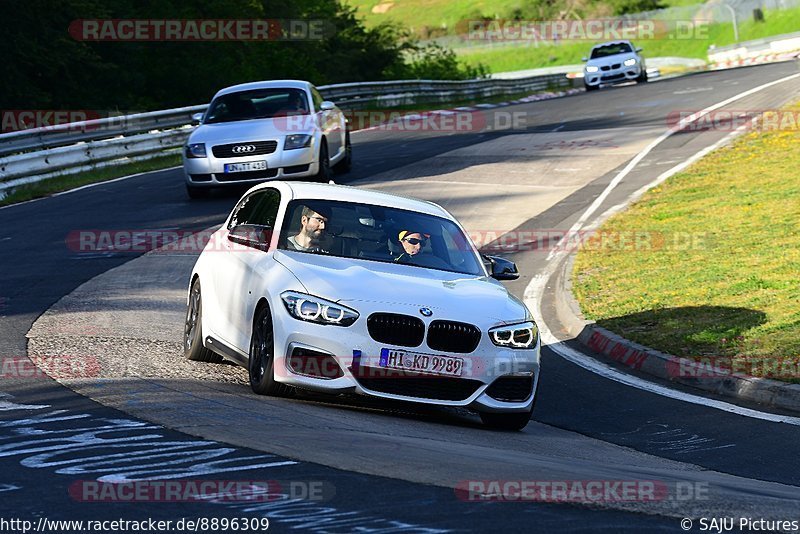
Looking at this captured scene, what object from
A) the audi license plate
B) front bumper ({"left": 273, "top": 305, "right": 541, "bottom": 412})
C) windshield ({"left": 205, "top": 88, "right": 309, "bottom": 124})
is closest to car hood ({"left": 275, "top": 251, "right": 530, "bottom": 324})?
front bumper ({"left": 273, "top": 305, "right": 541, "bottom": 412})

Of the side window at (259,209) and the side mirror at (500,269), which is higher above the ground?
the side window at (259,209)

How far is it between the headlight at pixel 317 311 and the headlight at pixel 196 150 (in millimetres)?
12879

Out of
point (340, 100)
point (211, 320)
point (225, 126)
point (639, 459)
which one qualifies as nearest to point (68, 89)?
point (340, 100)

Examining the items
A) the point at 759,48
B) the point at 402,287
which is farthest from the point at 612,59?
the point at 402,287

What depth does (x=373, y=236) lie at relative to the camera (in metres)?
9.95

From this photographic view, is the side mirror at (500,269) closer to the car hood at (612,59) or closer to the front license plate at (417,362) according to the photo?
the front license plate at (417,362)

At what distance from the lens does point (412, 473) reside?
260 inches

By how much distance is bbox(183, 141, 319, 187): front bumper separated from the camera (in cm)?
2117

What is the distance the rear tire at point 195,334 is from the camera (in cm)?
1059

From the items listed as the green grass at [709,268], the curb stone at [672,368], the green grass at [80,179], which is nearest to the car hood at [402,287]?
the curb stone at [672,368]

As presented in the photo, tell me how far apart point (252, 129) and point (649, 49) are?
78.6 metres

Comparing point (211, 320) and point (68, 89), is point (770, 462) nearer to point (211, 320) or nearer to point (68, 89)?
point (211, 320)

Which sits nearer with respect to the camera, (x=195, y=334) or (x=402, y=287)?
(x=402, y=287)

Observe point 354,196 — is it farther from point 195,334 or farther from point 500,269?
point 195,334
